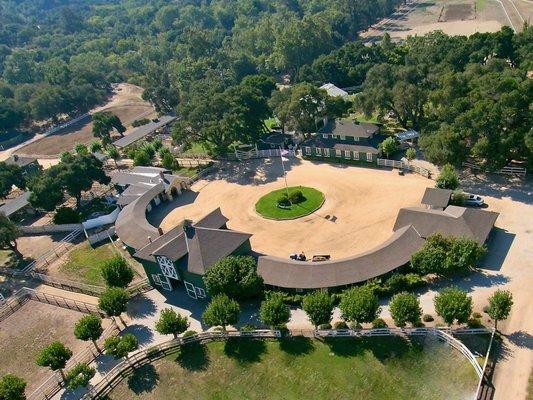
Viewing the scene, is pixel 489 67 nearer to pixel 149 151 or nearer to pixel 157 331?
pixel 149 151

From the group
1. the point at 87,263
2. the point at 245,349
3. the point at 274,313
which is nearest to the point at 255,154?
the point at 87,263

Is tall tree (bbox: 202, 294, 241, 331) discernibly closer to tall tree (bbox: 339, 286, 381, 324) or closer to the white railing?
the white railing

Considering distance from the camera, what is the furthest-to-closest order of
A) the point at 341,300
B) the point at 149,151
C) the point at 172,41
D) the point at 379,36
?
the point at 172,41
the point at 379,36
the point at 149,151
the point at 341,300

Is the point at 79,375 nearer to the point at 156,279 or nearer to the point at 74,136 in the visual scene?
the point at 156,279

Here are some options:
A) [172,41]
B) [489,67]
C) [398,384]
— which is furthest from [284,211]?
[172,41]

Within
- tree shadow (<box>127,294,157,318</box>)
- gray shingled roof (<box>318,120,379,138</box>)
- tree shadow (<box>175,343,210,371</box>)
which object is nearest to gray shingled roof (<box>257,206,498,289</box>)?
tree shadow (<box>175,343,210,371</box>)

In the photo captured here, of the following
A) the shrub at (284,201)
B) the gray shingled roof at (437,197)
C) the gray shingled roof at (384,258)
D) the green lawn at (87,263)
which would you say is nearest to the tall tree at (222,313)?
the gray shingled roof at (384,258)
